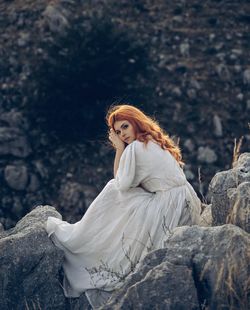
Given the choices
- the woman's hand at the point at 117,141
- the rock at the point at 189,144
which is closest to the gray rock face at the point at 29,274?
the woman's hand at the point at 117,141

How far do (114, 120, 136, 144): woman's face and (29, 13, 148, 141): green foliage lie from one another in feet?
24.9

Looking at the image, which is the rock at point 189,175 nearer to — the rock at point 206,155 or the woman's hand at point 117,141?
the rock at point 206,155

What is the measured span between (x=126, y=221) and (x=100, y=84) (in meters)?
8.37

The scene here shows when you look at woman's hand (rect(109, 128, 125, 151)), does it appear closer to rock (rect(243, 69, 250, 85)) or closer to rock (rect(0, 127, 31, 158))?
rock (rect(0, 127, 31, 158))

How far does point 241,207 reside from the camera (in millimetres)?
8547

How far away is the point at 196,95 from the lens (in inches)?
709

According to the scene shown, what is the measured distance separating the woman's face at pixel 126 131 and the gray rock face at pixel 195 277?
2158 mm

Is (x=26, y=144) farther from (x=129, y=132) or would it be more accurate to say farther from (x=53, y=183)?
(x=129, y=132)

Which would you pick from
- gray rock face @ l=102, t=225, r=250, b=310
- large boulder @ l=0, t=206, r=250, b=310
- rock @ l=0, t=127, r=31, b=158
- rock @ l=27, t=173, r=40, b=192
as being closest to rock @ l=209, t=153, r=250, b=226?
large boulder @ l=0, t=206, r=250, b=310

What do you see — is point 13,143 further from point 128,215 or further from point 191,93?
point 128,215

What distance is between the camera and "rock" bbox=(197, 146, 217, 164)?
17.0m

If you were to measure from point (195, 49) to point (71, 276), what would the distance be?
31.4ft

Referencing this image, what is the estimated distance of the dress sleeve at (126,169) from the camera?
9.73m

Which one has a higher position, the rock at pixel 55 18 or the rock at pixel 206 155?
the rock at pixel 55 18
